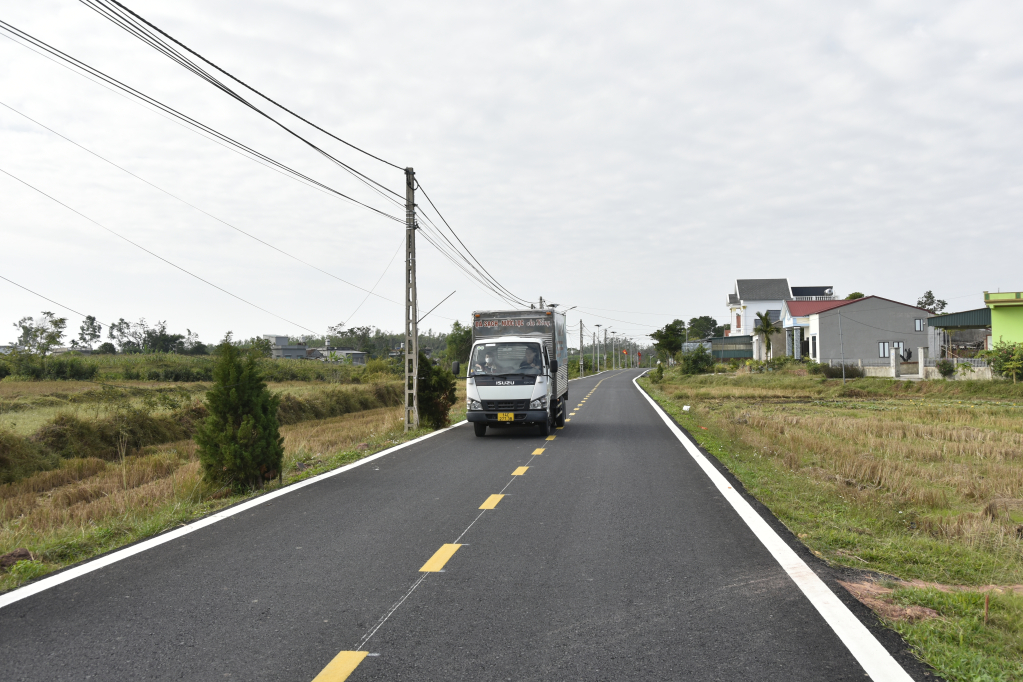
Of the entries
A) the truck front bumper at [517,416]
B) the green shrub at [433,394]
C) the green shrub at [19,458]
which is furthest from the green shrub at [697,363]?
the green shrub at [19,458]

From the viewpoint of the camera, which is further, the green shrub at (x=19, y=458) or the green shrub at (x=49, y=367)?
the green shrub at (x=49, y=367)

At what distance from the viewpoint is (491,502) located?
346 inches

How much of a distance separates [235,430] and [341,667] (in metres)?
6.96

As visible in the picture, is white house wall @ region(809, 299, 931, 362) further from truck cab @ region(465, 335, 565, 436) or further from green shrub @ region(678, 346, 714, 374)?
truck cab @ region(465, 335, 565, 436)

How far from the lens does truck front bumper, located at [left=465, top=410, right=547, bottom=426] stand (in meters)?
16.9

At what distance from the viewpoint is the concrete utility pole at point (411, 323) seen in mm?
18891

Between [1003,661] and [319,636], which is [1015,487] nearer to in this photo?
[1003,661]

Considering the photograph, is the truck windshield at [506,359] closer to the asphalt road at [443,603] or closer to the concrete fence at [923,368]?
the asphalt road at [443,603]

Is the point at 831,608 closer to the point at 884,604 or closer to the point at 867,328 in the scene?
the point at 884,604

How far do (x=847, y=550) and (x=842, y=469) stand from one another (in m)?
5.96

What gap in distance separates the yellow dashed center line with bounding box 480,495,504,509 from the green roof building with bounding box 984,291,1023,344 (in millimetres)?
40528

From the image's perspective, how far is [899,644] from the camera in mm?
4191

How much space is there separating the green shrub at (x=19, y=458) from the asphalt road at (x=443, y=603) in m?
12.8

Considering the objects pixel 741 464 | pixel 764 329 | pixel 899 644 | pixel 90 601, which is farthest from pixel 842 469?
pixel 764 329
